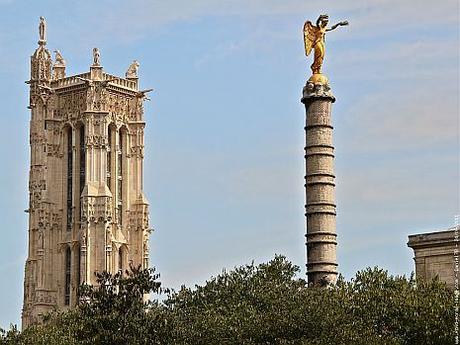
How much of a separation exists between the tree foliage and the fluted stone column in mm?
1197

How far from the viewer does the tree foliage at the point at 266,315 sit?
36500 millimetres

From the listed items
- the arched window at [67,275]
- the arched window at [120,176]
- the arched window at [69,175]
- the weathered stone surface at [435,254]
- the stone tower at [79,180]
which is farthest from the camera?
the arched window at [120,176]

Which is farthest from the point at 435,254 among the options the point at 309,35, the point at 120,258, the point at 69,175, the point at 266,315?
the point at 69,175

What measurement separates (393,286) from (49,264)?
56.4 m

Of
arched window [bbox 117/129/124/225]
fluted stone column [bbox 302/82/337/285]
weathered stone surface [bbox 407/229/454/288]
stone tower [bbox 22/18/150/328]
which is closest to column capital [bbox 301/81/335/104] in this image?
fluted stone column [bbox 302/82/337/285]

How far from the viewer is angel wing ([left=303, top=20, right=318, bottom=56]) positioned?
4450 centimetres

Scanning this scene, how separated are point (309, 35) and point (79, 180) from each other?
5107 centimetres

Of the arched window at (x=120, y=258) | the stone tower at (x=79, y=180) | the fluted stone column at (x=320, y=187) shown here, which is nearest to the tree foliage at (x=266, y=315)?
the fluted stone column at (x=320, y=187)

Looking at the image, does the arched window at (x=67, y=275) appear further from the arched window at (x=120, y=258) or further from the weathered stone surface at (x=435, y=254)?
the weathered stone surface at (x=435, y=254)

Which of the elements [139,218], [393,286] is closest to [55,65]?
[139,218]

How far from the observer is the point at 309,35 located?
44531mm

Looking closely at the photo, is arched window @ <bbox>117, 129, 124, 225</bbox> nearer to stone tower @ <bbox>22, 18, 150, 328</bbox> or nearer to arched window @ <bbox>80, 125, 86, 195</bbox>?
stone tower @ <bbox>22, 18, 150, 328</bbox>

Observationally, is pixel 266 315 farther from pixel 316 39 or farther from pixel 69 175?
pixel 69 175

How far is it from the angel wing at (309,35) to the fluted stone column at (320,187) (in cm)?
172
